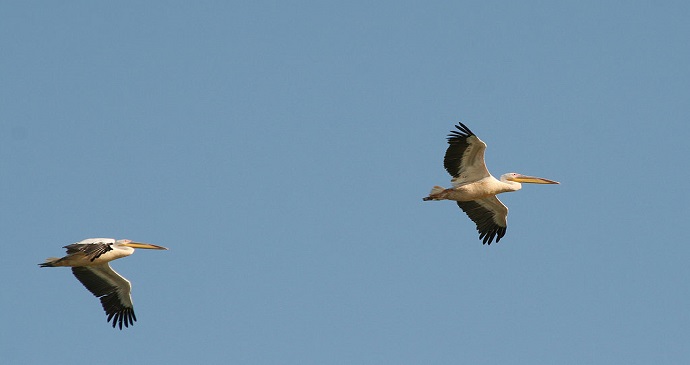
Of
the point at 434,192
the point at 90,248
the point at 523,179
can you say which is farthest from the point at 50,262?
the point at 523,179

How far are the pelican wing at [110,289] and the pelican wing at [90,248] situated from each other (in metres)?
1.33

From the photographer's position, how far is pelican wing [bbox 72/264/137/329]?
754 inches

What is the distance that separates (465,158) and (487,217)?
5.86 feet

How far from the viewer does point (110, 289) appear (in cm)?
1950

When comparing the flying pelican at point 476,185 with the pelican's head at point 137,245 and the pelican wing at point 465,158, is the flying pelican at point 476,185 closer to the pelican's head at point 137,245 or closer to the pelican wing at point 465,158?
the pelican wing at point 465,158

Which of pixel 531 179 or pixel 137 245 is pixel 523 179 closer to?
pixel 531 179

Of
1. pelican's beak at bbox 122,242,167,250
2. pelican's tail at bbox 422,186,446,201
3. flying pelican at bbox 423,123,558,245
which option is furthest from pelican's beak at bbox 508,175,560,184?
pelican's beak at bbox 122,242,167,250

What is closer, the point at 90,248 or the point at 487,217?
the point at 90,248

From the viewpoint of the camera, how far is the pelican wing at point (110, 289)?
754 inches

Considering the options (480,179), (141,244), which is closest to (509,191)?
(480,179)

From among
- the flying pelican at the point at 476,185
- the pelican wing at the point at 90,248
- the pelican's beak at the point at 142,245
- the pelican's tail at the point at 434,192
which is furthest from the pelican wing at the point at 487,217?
the pelican wing at the point at 90,248

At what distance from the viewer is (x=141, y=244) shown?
19.4m

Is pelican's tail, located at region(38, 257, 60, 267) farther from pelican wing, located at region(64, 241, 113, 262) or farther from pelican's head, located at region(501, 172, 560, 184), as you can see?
pelican's head, located at region(501, 172, 560, 184)

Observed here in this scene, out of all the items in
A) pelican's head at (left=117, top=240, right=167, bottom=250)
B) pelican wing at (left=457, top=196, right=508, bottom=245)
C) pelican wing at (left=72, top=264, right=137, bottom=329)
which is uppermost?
pelican wing at (left=457, top=196, right=508, bottom=245)
